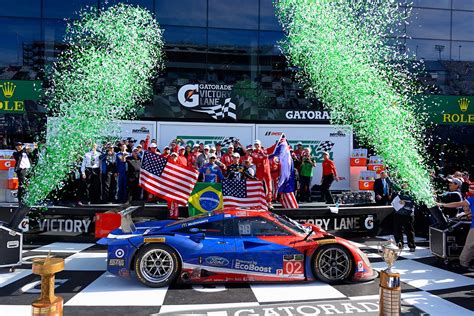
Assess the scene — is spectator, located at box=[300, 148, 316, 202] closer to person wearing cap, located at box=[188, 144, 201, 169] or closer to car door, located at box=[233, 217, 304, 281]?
person wearing cap, located at box=[188, 144, 201, 169]

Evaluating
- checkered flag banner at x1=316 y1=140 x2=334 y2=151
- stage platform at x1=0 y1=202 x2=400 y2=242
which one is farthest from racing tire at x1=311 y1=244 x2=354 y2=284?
checkered flag banner at x1=316 y1=140 x2=334 y2=151

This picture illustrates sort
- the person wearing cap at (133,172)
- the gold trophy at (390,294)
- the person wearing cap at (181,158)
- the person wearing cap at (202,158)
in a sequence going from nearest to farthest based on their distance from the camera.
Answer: the gold trophy at (390,294) → the person wearing cap at (181,158) → the person wearing cap at (202,158) → the person wearing cap at (133,172)

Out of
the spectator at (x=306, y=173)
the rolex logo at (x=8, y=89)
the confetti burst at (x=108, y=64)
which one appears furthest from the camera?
the rolex logo at (x=8, y=89)

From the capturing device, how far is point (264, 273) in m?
6.85

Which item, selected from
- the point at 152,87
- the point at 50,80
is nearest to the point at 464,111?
the point at 152,87

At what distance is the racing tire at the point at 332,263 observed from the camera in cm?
695

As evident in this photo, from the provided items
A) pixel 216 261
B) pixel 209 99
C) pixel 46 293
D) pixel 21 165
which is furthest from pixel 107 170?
pixel 46 293

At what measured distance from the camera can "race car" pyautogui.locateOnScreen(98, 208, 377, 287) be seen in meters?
6.75

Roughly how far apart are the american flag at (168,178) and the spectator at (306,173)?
17.6ft

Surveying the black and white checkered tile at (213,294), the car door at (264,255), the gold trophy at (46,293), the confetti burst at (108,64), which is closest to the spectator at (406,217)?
the black and white checkered tile at (213,294)

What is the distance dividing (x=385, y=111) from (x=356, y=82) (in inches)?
146

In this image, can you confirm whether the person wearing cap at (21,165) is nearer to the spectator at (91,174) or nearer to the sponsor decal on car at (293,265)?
the spectator at (91,174)

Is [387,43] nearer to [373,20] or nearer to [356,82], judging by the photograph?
[373,20]

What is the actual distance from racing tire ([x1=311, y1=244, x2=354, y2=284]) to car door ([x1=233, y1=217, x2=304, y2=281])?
0.26 meters
